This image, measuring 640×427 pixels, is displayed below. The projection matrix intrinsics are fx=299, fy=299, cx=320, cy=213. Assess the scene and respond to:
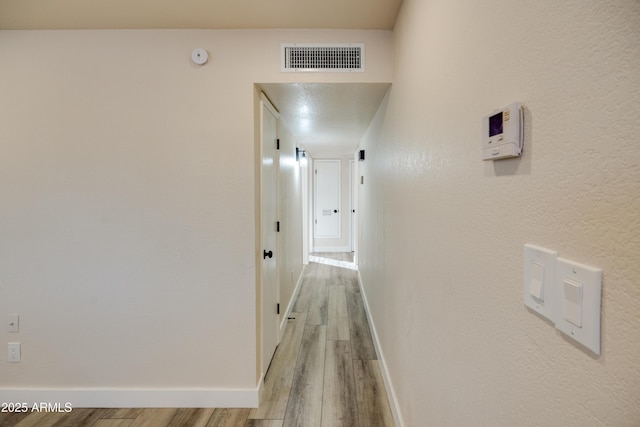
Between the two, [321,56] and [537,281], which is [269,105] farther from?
[537,281]

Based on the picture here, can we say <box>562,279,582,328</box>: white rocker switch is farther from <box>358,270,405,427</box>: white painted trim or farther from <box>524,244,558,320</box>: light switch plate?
<box>358,270,405,427</box>: white painted trim

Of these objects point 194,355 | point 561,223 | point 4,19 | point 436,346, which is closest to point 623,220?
point 561,223

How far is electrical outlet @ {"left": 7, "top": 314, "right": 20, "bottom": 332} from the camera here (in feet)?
6.47

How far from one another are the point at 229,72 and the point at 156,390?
2.14 m

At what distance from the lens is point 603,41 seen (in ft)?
1.37

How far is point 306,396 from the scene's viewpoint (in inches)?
81.4

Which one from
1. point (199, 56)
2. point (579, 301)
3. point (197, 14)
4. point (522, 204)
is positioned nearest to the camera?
point (579, 301)

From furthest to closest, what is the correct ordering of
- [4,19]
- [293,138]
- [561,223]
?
[293,138] < [4,19] < [561,223]

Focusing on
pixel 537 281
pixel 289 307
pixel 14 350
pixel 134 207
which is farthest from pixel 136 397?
pixel 537 281

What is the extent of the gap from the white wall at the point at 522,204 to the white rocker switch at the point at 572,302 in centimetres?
4

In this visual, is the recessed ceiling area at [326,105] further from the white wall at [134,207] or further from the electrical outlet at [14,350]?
the electrical outlet at [14,350]

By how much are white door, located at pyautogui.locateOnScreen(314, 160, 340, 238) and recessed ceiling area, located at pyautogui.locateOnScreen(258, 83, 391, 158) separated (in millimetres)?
3152

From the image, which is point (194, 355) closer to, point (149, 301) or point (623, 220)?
point (149, 301)

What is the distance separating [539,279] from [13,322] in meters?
2.88
